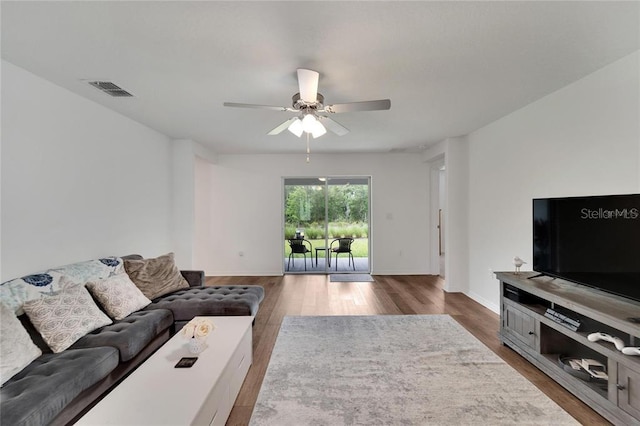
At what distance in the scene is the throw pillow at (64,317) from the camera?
198 cm

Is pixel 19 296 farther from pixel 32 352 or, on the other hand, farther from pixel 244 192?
pixel 244 192

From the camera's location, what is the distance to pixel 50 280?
2357 mm

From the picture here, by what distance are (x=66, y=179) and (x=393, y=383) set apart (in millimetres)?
3519

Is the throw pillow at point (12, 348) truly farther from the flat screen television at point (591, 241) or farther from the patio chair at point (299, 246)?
the patio chair at point (299, 246)

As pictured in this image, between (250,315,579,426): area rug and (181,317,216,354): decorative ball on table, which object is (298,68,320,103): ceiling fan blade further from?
(250,315,579,426): area rug

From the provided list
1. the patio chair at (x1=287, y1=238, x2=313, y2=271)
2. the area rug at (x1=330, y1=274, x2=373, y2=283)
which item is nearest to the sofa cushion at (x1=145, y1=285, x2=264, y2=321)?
the area rug at (x1=330, y1=274, x2=373, y2=283)

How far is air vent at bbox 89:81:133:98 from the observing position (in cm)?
265

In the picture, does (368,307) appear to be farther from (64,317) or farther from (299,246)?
(64,317)

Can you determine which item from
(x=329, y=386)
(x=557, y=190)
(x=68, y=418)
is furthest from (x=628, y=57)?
(x=68, y=418)

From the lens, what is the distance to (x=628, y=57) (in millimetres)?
2215

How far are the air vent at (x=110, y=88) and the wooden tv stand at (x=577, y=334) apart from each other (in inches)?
165

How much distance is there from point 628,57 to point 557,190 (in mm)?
1186

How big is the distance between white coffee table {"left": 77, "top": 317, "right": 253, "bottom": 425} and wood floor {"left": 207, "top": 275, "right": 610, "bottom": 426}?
11.5 inches

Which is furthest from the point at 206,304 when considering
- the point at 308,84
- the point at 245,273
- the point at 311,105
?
the point at 245,273
